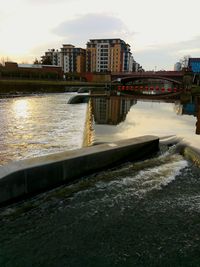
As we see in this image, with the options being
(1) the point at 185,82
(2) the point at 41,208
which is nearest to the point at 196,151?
(2) the point at 41,208

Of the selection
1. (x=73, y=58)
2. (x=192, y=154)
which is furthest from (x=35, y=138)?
(x=73, y=58)

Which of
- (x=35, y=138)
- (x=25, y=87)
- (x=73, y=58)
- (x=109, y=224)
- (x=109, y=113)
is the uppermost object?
(x=73, y=58)

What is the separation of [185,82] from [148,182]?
70.8 metres

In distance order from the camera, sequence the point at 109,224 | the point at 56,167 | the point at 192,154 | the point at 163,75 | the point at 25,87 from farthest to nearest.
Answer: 1. the point at 163,75
2. the point at 25,87
3. the point at 192,154
4. the point at 56,167
5. the point at 109,224

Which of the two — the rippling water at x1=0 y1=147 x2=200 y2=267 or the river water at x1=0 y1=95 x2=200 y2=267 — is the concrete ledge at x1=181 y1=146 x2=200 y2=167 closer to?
the river water at x1=0 y1=95 x2=200 y2=267

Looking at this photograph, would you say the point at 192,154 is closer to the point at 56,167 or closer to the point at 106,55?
the point at 56,167

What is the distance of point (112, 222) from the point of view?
6797 millimetres

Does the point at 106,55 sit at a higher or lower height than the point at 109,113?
higher

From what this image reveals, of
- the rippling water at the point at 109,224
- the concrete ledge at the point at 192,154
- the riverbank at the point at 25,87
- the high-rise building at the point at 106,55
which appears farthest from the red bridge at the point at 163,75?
the high-rise building at the point at 106,55

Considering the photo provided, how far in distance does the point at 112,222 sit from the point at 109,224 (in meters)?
0.12

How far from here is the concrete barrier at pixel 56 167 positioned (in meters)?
7.45

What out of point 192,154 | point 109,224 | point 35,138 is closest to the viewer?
point 109,224

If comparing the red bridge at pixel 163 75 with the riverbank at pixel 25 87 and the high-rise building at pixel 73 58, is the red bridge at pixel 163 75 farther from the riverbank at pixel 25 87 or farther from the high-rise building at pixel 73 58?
the high-rise building at pixel 73 58

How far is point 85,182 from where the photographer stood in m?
9.05
